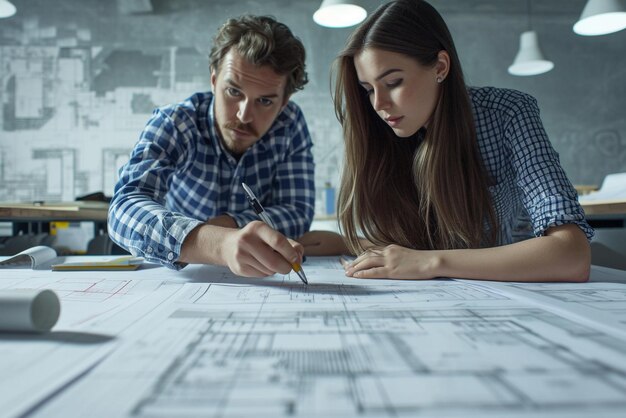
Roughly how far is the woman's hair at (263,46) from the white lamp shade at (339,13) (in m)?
1.50

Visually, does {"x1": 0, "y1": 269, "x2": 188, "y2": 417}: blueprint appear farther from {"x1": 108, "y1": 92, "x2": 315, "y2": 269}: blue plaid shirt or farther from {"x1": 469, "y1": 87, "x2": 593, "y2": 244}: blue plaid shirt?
{"x1": 469, "y1": 87, "x2": 593, "y2": 244}: blue plaid shirt

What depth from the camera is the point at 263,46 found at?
3.65 feet

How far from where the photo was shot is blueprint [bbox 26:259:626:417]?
0.28 meters

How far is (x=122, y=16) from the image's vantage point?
375 centimetres

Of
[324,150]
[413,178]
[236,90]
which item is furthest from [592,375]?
[324,150]

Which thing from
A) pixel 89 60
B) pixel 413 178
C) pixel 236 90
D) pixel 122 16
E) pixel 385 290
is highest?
pixel 122 16

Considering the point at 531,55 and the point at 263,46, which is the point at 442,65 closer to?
the point at 263,46

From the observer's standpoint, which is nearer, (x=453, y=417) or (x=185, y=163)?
(x=453, y=417)

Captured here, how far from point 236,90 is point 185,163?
9.3 inches

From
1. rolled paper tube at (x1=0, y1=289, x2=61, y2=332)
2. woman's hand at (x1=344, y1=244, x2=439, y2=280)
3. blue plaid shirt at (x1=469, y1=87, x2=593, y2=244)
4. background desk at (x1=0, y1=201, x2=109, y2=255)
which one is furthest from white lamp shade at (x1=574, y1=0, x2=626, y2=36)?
rolled paper tube at (x1=0, y1=289, x2=61, y2=332)

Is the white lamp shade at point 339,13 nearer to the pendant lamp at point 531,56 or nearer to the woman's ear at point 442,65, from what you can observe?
the pendant lamp at point 531,56

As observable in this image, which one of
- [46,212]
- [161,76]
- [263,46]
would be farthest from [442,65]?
[161,76]

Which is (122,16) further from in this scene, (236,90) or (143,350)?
(143,350)

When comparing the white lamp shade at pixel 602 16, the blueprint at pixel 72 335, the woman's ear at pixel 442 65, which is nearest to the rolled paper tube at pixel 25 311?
the blueprint at pixel 72 335
